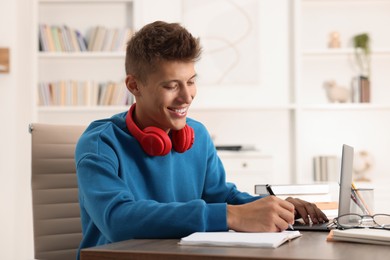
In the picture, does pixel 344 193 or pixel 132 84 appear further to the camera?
pixel 132 84

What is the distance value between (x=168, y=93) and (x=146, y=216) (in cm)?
41

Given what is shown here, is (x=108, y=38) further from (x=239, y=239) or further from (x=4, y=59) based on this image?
(x=239, y=239)

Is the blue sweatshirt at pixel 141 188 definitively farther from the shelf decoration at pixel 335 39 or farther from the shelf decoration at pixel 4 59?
the shelf decoration at pixel 335 39

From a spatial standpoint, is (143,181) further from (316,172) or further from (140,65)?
(316,172)

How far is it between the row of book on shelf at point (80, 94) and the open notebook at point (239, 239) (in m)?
3.40

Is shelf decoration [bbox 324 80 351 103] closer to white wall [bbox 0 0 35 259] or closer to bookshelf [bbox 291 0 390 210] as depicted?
bookshelf [bbox 291 0 390 210]

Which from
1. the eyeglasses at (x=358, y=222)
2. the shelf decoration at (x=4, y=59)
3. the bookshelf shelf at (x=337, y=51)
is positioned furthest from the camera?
the bookshelf shelf at (x=337, y=51)

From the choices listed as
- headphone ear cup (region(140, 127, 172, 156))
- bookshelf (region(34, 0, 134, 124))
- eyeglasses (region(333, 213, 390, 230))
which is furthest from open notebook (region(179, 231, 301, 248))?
bookshelf (region(34, 0, 134, 124))

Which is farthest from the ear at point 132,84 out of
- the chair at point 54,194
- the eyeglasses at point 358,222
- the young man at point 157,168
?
the eyeglasses at point 358,222

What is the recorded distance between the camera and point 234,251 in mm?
1057

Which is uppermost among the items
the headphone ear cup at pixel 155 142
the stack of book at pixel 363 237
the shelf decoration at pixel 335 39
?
the shelf decoration at pixel 335 39

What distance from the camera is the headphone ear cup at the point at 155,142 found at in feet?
5.15

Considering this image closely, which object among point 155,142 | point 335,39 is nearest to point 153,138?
point 155,142

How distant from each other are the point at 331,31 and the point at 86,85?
187cm
